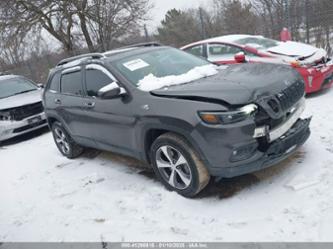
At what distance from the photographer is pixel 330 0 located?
926cm

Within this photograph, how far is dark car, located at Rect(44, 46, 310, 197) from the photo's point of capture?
10.0 feet

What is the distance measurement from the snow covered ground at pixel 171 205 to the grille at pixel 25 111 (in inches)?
114

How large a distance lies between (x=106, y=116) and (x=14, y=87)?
5.72 m

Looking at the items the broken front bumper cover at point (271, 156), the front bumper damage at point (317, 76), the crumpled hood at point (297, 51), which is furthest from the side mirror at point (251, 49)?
the broken front bumper cover at point (271, 156)

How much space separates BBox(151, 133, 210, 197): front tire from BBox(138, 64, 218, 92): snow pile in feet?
2.10

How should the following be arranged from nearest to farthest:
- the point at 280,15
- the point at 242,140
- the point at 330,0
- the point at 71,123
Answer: the point at 242,140 → the point at 71,123 → the point at 330,0 → the point at 280,15

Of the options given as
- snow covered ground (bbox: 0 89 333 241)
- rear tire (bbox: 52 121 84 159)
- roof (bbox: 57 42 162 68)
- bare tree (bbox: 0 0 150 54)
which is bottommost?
snow covered ground (bbox: 0 89 333 241)

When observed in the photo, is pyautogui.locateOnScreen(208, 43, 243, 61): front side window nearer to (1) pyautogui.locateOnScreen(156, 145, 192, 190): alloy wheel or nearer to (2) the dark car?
(2) the dark car

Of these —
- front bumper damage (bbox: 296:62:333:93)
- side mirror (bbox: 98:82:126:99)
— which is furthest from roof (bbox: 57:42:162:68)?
front bumper damage (bbox: 296:62:333:93)

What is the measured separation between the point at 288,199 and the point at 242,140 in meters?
0.79

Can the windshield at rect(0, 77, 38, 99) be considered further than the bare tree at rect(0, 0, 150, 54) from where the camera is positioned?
No

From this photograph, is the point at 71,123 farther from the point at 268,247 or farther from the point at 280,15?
the point at 280,15

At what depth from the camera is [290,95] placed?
3.42 m

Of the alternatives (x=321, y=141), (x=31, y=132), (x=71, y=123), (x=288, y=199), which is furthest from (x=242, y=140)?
(x=31, y=132)
